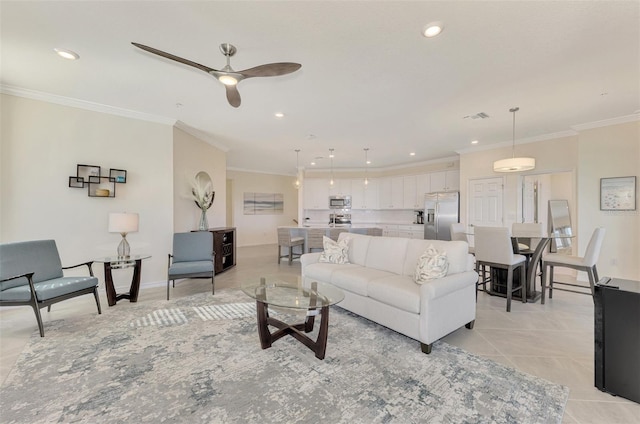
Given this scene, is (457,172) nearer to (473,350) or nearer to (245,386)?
(473,350)

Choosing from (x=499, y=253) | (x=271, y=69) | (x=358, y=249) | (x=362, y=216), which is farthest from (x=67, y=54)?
(x=362, y=216)

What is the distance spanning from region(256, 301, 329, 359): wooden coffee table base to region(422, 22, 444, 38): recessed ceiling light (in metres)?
2.41

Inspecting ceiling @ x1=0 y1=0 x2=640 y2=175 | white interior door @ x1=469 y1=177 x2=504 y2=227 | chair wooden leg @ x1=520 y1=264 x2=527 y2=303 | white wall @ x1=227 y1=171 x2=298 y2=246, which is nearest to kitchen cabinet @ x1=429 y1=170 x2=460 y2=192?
white interior door @ x1=469 y1=177 x2=504 y2=227

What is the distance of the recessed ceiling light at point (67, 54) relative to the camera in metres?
2.55

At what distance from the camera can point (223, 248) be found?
215 inches

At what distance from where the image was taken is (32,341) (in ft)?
8.46

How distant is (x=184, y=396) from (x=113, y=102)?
3.94 meters

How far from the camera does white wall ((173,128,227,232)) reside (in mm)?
4729

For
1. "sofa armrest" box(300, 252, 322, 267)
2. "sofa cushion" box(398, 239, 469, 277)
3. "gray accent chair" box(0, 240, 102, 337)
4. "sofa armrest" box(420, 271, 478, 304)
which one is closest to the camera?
"sofa armrest" box(420, 271, 478, 304)

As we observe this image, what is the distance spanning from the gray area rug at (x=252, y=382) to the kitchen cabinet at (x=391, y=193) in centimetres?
595

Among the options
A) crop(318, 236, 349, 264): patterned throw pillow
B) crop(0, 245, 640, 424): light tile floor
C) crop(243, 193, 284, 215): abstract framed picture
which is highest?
crop(243, 193, 284, 215): abstract framed picture

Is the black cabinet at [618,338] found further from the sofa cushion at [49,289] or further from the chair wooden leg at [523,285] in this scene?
the sofa cushion at [49,289]

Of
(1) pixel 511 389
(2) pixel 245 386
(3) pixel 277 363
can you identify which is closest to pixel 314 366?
(3) pixel 277 363

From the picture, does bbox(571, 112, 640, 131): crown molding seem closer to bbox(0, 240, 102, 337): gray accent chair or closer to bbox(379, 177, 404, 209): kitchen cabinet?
bbox(379, 177, 404, 209): kitchen cabinet
